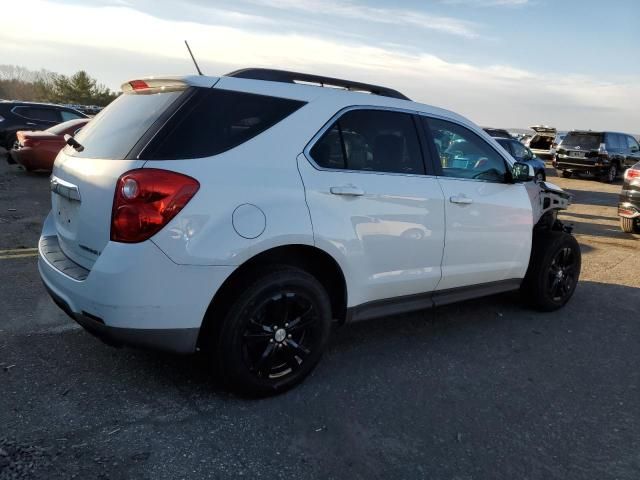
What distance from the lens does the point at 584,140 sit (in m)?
19.1

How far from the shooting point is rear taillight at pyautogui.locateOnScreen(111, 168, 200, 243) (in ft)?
8.29

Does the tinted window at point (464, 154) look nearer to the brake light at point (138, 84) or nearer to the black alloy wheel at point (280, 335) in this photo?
the black alloy wheel at point (280, 335)

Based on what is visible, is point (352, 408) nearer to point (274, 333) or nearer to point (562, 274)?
point (274, 333)

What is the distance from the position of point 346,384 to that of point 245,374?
A: 2.33 ft

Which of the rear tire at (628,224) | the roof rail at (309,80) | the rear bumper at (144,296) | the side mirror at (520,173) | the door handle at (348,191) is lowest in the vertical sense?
the rear tire at (628,224)

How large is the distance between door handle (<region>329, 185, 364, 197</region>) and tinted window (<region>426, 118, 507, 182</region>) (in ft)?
2.94

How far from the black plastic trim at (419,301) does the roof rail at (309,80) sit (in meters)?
1.45

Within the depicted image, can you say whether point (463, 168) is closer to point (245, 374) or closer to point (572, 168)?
point (245, 374)

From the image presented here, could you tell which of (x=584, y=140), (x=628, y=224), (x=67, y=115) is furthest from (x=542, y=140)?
(x=67, y=115)

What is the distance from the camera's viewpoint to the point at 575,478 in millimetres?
2547

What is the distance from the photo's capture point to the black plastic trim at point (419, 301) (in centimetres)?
342

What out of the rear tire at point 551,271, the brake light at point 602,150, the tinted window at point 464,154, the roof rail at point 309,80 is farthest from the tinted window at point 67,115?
the brake light at point 602,150

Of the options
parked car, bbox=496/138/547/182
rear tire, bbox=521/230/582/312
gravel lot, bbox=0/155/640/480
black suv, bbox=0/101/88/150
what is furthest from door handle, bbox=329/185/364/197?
black suv, bbox=0/101/88/150

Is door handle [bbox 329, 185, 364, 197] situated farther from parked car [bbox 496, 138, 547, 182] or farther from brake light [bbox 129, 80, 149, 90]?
parked car [bbox 496, 138, 547, 182]
